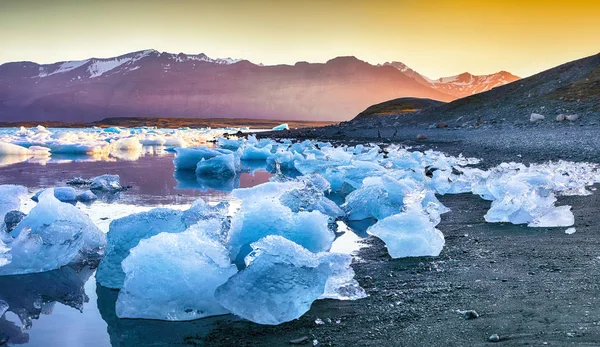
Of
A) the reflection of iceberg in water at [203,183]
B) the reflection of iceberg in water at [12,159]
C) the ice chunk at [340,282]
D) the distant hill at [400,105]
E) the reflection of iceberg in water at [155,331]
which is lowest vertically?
the reflection of iceberg in water at [12,159]

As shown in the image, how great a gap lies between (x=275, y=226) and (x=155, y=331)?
3.01 feet

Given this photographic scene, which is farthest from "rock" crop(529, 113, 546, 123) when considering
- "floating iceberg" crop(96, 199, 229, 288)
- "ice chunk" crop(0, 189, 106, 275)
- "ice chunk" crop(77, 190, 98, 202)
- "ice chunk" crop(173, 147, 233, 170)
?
"ice chunk" crop(0, 189, 106, 275)

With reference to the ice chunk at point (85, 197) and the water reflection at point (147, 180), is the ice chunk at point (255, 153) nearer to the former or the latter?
the water reflection at point (147, 180)

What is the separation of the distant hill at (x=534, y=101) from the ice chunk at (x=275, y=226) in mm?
11093

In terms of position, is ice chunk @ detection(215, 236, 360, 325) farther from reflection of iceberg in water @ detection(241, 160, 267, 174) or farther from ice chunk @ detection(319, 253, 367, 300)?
reflection of iceberg in water @ detection(241, 160, 267, 174)

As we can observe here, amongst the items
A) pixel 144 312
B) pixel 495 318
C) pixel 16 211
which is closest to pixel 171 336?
pixel 144 312

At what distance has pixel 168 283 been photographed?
221 centimetres

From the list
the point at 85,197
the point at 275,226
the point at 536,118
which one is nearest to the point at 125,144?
the point at 85,197

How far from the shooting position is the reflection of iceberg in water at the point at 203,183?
7.03 meters

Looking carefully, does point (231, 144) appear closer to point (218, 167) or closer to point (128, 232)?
point (218, 167)

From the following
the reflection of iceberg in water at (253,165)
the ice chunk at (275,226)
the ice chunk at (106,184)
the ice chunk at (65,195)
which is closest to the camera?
the ice chunk at (275,226)

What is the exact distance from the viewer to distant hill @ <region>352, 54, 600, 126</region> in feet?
48.2

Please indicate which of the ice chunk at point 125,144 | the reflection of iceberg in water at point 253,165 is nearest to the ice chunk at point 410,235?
the reflection of iceberg in water at point 253,165

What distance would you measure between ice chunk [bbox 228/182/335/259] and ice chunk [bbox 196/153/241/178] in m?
5.67
